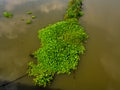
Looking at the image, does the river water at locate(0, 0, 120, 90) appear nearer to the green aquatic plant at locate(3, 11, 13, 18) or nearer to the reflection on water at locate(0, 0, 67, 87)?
the reflection on water at locate(0, 0, 67, 87)

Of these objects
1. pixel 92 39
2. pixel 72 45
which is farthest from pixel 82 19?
pixel 72 45

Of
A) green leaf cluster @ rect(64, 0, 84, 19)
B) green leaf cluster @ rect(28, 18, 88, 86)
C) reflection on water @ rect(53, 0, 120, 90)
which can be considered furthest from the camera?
green leaf cluster @ rect(64, 0, 84, 19)

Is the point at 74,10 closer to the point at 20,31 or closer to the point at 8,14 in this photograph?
the point at 20,31

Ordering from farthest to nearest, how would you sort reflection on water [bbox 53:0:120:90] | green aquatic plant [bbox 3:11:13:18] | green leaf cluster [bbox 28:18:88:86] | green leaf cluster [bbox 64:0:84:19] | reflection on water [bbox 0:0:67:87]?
1. green aquatic plant [bbox 3:11:13:18]
2. green leaf cluster [bbox 64:0:84:19]
3. reflection on water [bbox 0:0:67:87]
4. green leaf cluster [bbox 28:18:88:86]
5. reflection on water [bbox 53:0:120:90]

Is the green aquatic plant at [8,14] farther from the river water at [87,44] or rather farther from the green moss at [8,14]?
the river water at [87,44]

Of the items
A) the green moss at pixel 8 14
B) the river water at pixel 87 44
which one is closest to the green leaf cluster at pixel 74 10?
the river water at pixel 87 44

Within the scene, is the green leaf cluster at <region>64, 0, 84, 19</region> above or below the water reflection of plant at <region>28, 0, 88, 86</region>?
above

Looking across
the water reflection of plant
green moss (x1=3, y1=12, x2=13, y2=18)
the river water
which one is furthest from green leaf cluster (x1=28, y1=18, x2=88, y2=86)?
green moss (x1=3, y1=12, x2=13, y2=18)

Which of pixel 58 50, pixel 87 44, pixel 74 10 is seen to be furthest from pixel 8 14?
pixel 87 44
